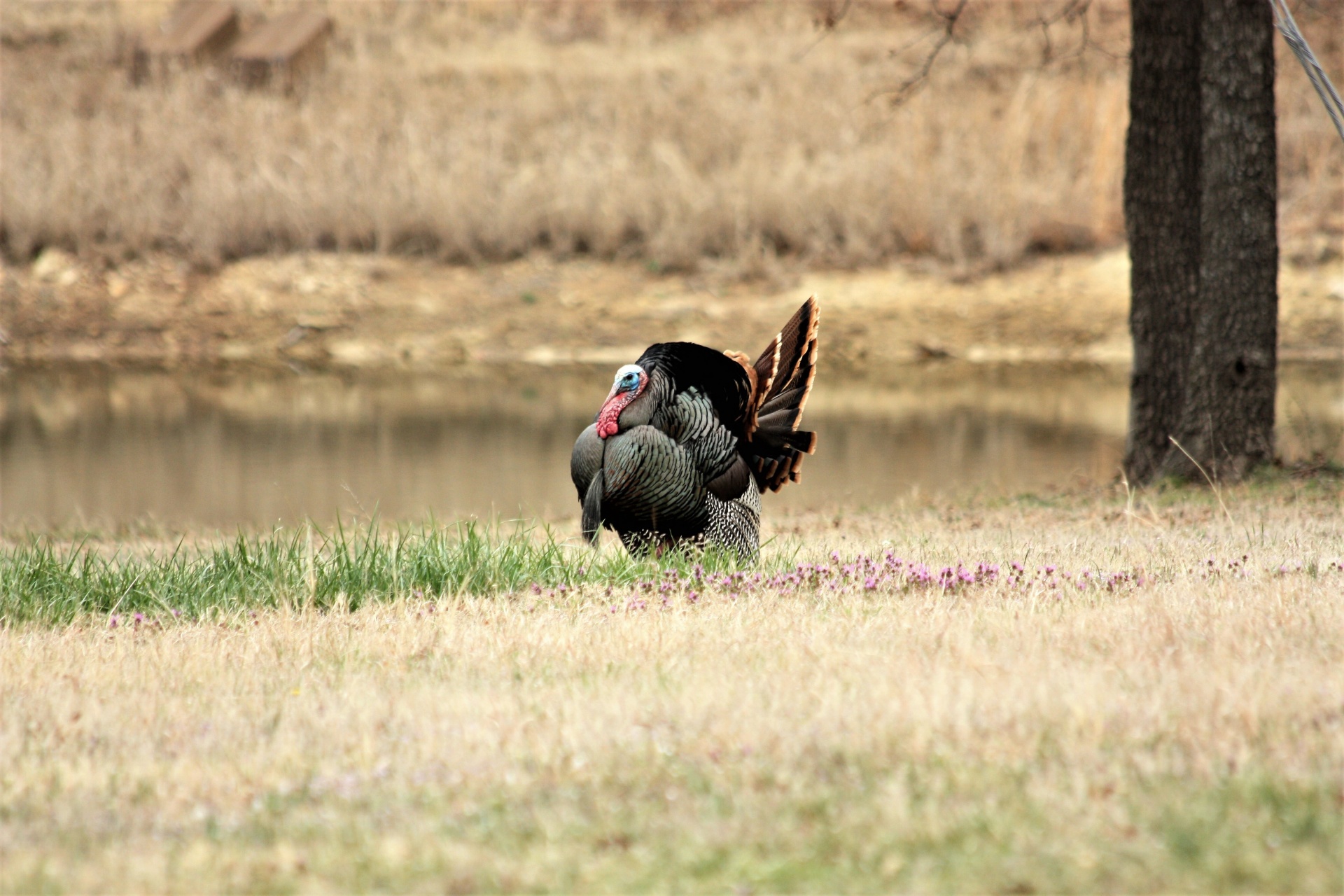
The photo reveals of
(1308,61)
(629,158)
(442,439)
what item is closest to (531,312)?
(629,158)

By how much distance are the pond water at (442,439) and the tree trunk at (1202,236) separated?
1.34 meters

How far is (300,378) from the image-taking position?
70.5 feet

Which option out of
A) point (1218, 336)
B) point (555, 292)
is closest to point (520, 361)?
point (555, 292)

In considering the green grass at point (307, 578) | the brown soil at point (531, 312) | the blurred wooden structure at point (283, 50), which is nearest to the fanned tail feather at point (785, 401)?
the green grass at point (307, 578)

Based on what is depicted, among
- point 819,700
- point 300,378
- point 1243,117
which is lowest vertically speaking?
point 300,378

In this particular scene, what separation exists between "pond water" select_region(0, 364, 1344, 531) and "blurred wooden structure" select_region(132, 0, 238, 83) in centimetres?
1241

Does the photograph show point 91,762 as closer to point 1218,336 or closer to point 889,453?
point 1218,336

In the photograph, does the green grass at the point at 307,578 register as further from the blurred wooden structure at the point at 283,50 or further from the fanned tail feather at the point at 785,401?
the blurred wooden structure at the point at 283,50

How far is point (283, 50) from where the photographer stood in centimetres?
3222

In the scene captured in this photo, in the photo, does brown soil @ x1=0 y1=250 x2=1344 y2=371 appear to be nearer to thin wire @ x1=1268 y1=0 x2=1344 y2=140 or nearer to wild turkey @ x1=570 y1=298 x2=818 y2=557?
wild turkey @ x1=570 y1=298 x2=818 y2=557

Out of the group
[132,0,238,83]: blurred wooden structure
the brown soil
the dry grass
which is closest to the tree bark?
the dry grass

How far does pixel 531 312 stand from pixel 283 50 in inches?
493

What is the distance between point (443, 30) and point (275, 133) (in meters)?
8.62

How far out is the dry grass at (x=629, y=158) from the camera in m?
24.0
